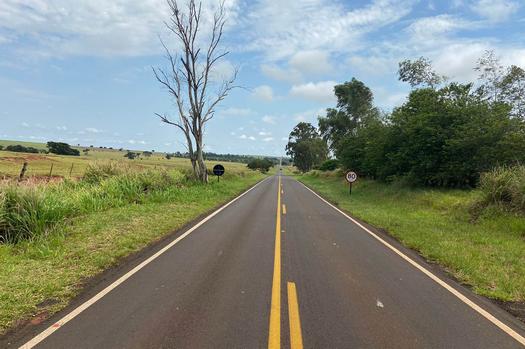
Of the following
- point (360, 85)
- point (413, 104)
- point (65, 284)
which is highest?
point (360, 85)

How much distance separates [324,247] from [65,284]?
595cm

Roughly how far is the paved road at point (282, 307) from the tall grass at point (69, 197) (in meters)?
3.60

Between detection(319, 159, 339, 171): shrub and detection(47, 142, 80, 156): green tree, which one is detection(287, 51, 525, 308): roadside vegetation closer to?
detection(319, 159, 339, 171): shrub

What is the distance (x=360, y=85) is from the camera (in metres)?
57.1

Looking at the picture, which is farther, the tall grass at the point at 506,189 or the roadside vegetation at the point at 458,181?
the tall grass at the point at 506,189

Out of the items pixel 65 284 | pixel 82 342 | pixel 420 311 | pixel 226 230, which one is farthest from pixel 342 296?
pixel 226 230

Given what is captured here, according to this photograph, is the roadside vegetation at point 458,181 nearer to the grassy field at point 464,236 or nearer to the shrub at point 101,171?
the grassy field at point 464,236

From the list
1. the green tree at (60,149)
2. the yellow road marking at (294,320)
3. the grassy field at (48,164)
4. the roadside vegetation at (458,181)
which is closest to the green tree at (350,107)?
the roadside vegetation at (458,181)

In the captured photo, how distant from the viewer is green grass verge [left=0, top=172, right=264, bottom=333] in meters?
5.54

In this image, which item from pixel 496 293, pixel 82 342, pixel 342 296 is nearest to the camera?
pixel 82 342

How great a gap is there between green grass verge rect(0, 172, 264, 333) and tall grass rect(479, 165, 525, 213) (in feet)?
35.7

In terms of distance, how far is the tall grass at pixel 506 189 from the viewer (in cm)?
1312

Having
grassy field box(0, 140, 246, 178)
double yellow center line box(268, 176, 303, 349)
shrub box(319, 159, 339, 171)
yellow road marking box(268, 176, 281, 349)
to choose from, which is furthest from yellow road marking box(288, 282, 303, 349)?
shrub box(319, 159, 339, 171)

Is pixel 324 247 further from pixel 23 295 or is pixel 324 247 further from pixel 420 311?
pixel 23 295
